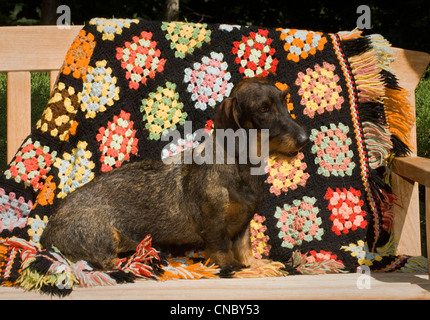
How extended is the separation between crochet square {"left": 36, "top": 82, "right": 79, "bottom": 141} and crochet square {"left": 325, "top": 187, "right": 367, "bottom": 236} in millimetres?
1315

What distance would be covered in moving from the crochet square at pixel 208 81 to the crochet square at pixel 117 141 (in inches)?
14.0

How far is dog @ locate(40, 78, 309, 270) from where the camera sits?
1955 millimetres

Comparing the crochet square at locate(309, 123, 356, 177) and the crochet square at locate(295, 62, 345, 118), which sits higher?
the crochet square at locate(295, 62, 345, 118)

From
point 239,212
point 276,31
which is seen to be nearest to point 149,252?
point 239,212

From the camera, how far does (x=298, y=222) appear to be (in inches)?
96.1

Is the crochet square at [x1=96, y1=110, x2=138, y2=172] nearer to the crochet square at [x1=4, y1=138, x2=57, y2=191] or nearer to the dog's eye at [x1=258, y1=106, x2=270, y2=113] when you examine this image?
the crochet square at [x1=4, y1=138, x2=57, y2=191]

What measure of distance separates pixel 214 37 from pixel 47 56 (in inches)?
34.2

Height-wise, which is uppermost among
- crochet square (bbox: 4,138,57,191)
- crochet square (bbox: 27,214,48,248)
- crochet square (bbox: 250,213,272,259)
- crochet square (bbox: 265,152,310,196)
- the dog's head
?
the dog's head

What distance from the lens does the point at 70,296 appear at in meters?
1.79

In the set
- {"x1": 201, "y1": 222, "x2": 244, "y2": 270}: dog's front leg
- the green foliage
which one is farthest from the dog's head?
the green foliage

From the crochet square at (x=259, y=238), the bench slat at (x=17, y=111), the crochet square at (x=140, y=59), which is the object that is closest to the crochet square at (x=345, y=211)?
the crochet square at (x=259, y=238)

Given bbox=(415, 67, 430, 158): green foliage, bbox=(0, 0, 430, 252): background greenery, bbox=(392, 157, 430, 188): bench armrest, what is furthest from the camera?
bbox=(0, 0, 430, 252): background greenery

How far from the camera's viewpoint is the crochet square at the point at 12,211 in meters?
2.36

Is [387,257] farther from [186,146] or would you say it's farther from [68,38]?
[68,38]
